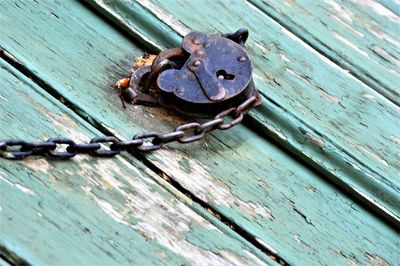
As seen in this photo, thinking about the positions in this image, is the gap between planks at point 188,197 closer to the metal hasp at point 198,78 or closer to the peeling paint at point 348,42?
the metal hasp at point 198,78

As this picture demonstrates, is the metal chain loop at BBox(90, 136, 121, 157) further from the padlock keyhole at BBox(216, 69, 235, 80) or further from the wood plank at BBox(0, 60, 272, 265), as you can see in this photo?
the padlock keyhole at BBox(216, 69, 235, 80)

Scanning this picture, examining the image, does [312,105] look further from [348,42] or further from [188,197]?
[188,197]

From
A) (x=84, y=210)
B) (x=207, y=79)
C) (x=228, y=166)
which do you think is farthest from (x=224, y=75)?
(x=84, y=210)

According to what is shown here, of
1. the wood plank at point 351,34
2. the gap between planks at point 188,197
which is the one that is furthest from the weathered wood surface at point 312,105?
the gap between planks at point 188,197

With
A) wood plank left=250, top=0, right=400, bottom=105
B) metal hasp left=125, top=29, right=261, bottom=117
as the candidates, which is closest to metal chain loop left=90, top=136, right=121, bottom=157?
metal hasp left=125, top=29, right=261, bottom=117

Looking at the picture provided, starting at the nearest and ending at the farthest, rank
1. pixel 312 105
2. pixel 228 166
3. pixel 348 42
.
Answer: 1. pixel 228 166
2. pixel 312 105
3. pixel 348 42
